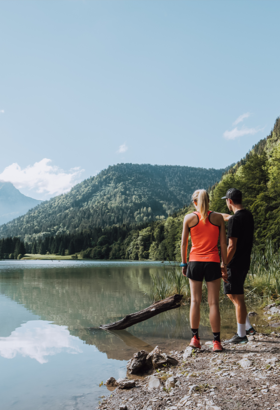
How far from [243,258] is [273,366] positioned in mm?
1836

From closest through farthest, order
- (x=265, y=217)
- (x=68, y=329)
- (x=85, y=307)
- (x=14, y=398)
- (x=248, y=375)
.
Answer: (x=248, y=375)
(x=14, y=398)
(x=68, y=329)
(x=85, y=307)
(x=265, y=217)

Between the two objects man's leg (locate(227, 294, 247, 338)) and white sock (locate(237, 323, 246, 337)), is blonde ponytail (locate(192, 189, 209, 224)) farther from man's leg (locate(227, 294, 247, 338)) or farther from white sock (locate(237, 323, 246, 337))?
white sock (locate(237, 323, 246, 337))

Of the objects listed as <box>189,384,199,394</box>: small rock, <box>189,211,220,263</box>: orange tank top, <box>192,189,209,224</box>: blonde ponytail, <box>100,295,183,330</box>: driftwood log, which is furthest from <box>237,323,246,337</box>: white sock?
<box>100,295,183,330</box>: driftwood log

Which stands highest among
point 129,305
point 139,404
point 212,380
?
point 212,380

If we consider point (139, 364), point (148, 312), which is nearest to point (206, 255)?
point (139, 364)

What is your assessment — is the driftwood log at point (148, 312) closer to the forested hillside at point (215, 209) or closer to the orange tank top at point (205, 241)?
the orange tank top at point (205, 241)

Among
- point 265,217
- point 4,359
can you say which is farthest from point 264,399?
point 265,217

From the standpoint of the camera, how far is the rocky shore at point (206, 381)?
9.68ft

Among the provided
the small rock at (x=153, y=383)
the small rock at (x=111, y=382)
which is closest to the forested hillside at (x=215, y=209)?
the small rock at (x=111, y=382)

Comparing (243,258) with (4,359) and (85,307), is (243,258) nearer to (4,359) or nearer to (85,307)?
(4,359)

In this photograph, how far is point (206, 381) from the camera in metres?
3.54

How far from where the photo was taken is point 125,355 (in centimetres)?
611

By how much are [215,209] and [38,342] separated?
28.7m

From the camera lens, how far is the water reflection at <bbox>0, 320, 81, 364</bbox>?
255 inches
